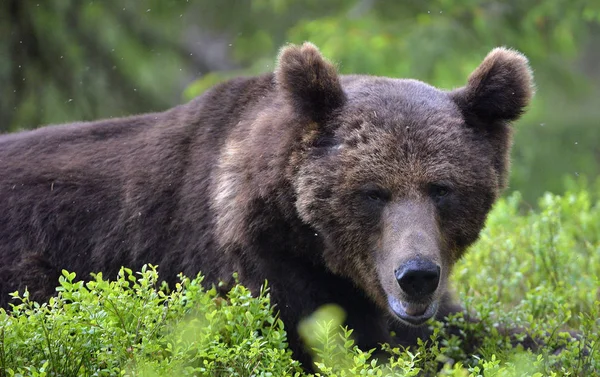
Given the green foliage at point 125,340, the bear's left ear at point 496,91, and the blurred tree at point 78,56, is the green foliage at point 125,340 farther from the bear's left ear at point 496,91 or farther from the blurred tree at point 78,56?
the blurred tree at point 78,56

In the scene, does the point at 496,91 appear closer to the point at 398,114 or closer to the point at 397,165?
the point at 398,114

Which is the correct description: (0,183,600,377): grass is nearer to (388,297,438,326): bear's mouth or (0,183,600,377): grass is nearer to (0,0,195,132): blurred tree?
(388,297,438,326): bear's mouth

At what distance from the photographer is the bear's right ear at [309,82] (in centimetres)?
505

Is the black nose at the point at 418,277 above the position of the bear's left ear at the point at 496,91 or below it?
below

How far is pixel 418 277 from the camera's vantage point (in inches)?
179

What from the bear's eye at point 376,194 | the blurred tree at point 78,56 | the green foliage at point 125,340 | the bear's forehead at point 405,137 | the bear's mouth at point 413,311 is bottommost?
the blurred tree at point 78,56

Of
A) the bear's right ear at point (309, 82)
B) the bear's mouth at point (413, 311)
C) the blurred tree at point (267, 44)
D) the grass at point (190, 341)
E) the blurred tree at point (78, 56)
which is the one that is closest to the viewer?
the grass at point (190, 341)

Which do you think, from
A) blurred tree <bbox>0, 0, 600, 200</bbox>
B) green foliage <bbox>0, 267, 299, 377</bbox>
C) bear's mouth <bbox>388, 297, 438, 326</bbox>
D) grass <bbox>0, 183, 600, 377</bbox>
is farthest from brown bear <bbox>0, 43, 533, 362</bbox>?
blurred tree <bbox>0, 0, 600, 200</bbox>

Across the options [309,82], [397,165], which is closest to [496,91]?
[397,165]

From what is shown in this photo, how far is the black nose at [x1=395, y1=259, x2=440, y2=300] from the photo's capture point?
4.50 metres

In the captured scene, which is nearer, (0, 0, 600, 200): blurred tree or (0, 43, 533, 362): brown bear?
(0, 43, 533, 362): brown bear

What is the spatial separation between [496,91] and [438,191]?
0.71 metres

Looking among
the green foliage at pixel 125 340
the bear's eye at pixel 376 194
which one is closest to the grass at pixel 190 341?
the green foliage at pixel 125 340

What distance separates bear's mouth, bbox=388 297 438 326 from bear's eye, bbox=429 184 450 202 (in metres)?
0.53
